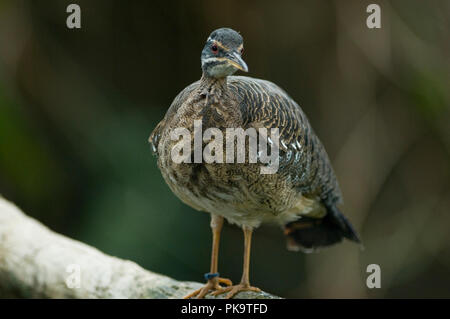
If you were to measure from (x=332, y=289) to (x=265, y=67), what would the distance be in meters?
2.57

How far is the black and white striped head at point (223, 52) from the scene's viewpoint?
305 centimetres

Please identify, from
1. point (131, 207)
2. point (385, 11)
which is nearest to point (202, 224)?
point (131, 207)

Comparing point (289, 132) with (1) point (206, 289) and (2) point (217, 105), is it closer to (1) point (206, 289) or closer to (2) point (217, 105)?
(2) point (217, 105)

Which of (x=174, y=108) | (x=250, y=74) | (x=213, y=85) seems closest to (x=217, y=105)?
(x=213, y=85)

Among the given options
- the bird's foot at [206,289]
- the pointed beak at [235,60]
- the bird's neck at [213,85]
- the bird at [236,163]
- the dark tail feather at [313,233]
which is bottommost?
the bird's foot at [206,289]

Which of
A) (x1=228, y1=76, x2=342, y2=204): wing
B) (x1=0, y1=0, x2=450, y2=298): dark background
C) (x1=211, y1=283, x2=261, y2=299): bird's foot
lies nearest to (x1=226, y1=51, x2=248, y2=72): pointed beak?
(x1=228, y1=76, x2=342, y2=204): wing

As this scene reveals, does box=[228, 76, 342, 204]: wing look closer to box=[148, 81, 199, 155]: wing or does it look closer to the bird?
the bird

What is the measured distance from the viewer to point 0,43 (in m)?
6.30

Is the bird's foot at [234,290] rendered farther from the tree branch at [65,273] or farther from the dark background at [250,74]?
the dark background at [250,74]

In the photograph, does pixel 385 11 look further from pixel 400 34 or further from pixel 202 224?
pixel 202 224

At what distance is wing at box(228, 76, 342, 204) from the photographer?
342 cm

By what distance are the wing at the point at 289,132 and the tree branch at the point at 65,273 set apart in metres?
0.86

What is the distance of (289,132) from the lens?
142 inches

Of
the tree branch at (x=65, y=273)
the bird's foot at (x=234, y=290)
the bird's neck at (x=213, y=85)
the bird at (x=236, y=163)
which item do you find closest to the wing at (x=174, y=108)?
the bird at (x=236, y=163)
